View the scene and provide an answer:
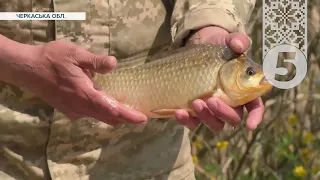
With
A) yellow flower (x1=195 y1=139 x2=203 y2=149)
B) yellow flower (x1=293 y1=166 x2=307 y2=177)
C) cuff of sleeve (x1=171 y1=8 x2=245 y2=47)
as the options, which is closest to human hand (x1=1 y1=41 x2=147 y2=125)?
cuff of sleeve (x1=171 y1=8 x2=245 y2=47)

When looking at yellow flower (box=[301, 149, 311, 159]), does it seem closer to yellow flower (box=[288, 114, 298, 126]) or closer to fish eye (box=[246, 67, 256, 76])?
yellow flower (box=[288, 114, 298, 126])

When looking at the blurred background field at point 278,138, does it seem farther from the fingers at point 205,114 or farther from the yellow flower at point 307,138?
the fingers at point 205,114

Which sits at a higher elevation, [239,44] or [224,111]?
[239,44]

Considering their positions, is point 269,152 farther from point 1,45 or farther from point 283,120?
point 1,45

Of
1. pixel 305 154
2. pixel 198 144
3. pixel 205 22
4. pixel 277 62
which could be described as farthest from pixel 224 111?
pixel 198 144

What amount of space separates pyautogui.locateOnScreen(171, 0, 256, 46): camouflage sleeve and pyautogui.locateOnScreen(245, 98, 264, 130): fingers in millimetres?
181

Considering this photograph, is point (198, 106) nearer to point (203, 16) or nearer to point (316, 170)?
point (203, 16)

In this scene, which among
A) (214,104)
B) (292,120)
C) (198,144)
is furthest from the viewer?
(198,144)

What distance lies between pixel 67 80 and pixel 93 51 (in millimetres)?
129

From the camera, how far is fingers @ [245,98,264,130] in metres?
1.27

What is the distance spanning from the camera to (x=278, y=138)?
2930 millimetres

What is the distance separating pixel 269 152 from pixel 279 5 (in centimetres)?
139

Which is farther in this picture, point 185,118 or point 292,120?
point 292,120

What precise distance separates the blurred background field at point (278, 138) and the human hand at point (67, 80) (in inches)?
61.7
